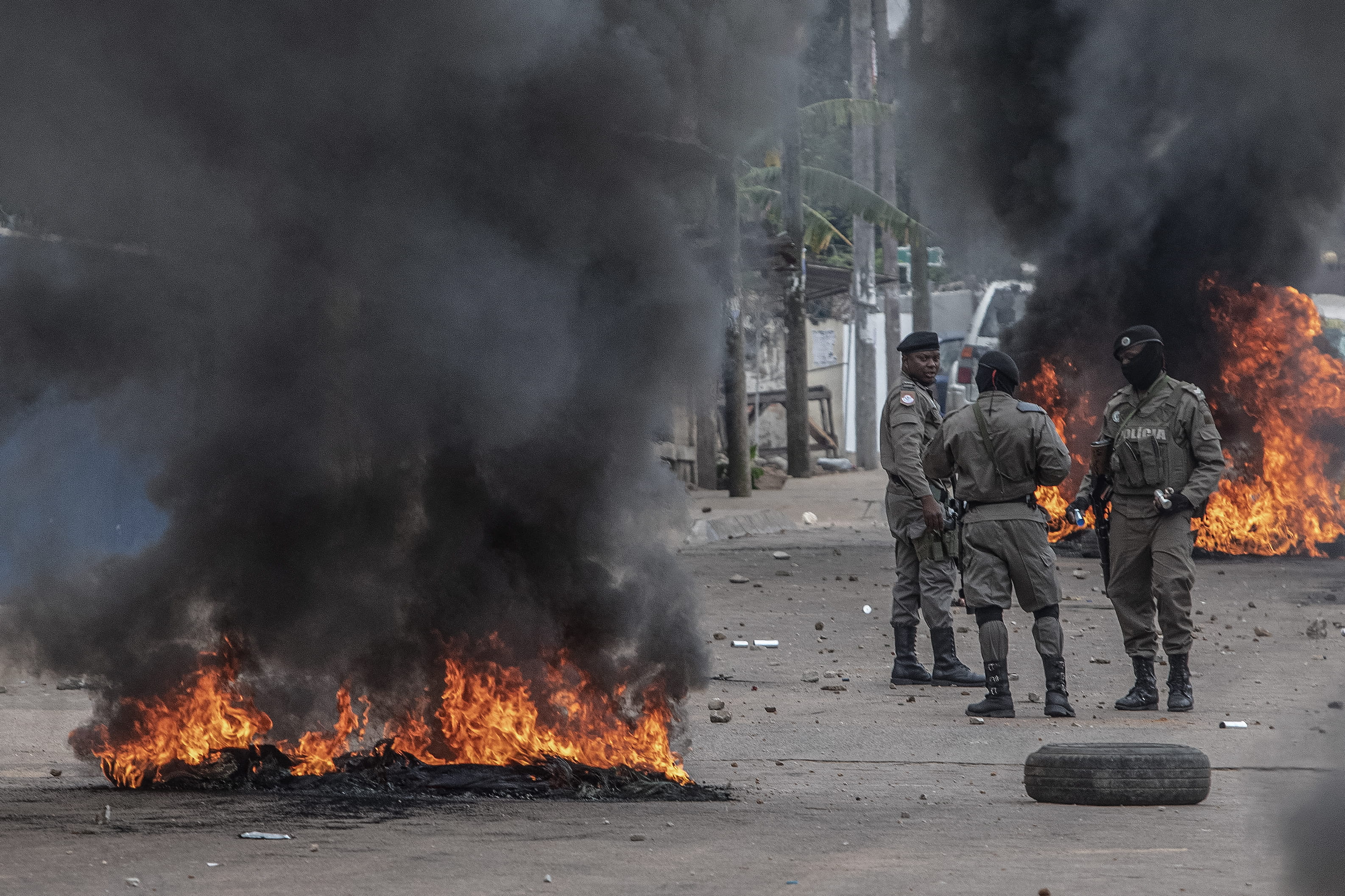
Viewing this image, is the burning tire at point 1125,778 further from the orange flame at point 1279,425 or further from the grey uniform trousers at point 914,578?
the orange flame at point 1279,425

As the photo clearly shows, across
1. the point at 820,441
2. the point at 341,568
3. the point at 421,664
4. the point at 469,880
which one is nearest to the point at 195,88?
the point at 341,568

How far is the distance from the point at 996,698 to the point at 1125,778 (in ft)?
6.88

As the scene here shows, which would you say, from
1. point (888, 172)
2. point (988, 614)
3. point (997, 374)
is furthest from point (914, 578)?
point (888, 172)

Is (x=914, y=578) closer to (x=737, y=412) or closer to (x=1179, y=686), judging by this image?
(x=1179, y=686)

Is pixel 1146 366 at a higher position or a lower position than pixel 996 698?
higher

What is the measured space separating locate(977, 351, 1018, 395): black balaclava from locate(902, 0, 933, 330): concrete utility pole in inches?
454

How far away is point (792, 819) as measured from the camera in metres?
5.11

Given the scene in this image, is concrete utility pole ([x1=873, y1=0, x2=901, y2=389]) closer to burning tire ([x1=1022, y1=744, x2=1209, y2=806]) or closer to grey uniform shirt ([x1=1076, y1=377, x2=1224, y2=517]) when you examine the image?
Answer: grey uniform shirt ([x1=1076, y1=377, x2=1224, y2=517])

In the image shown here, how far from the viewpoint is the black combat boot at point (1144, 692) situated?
768 centimetres

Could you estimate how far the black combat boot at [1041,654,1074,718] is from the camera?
7484 millimetres

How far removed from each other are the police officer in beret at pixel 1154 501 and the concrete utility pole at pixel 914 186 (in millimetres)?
11523

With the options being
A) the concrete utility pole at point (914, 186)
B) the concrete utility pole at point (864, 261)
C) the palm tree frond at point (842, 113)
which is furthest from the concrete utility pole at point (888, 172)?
the palm tree frond at point (842, 113)

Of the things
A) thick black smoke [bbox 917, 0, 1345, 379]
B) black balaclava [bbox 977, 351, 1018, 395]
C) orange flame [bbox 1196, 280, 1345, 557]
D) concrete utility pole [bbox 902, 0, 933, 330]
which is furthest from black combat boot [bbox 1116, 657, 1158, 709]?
concrete utility pole [bbox 902, 0, 933, 330]

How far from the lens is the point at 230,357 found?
5500 mm
